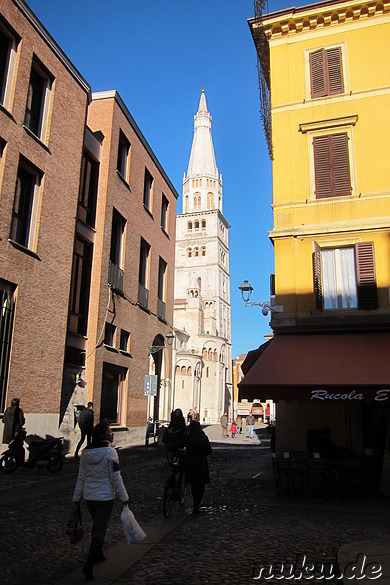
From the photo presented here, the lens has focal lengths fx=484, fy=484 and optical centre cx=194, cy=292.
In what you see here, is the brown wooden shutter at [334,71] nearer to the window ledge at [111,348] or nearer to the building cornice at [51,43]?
the building cornice at [51,43]

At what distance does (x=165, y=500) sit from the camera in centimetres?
773

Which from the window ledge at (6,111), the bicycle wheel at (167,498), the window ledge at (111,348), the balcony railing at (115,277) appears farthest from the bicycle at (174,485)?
the balcony railing at (115,277)

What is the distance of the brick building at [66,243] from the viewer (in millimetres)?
14281

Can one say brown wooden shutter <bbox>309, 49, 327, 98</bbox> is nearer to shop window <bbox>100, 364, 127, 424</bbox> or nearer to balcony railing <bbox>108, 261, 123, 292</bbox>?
balcony railing <bbox>108, 261, 123, 292</bbox>

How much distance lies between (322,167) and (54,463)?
35.0 ft

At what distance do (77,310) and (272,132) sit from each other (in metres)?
9.46

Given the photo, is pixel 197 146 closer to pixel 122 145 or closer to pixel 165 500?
pixel 122 145

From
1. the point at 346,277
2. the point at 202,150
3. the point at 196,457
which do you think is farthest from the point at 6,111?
the point at 202,150

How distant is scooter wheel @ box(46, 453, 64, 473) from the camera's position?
12227 millimetres

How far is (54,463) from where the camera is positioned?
484 inches

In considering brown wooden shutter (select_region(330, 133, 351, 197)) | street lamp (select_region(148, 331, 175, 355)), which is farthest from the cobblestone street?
street lamp (select_region(148, 331, 175, 355))

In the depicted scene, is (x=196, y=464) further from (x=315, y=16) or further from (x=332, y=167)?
(x=315, y=16)

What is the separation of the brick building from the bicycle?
21.5 feet

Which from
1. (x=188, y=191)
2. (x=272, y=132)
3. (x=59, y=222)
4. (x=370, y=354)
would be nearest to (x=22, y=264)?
(x=59, y=222)
